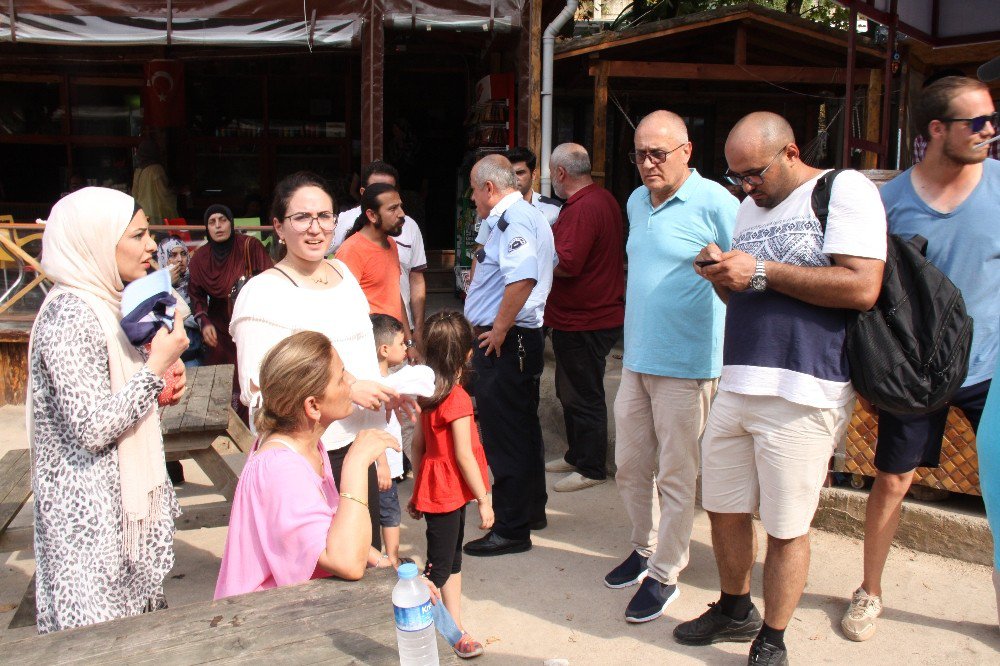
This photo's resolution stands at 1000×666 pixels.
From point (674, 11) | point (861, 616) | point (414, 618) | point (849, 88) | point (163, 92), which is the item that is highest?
point (674, 11)

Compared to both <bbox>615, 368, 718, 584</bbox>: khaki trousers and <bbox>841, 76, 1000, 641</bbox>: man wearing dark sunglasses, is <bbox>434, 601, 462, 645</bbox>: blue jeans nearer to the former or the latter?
<bbox>615, 368, 718, 584</bbox>: khaki trousers

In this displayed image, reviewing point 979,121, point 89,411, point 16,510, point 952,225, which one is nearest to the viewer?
point 89,411

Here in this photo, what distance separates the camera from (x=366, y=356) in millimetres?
3158

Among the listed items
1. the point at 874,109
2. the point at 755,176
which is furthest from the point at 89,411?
the point at 874,109

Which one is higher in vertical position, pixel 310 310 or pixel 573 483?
pixel 310 310

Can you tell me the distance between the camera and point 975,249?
10.3 ft

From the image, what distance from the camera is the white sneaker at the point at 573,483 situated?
520cm

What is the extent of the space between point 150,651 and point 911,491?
12.3 ft

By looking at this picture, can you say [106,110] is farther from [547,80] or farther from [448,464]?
[448,464]

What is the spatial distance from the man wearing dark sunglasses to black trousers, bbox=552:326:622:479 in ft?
6.57

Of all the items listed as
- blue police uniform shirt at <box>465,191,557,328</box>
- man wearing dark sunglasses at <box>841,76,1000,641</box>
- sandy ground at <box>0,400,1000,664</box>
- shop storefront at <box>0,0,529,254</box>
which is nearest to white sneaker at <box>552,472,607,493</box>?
sandy ground at <box>0,400,1000,664</box>

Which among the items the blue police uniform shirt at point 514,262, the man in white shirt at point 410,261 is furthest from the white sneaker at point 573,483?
the man in white shirt at point 410,261

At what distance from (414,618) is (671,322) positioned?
80.6 inches

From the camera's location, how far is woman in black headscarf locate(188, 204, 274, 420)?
615cm
